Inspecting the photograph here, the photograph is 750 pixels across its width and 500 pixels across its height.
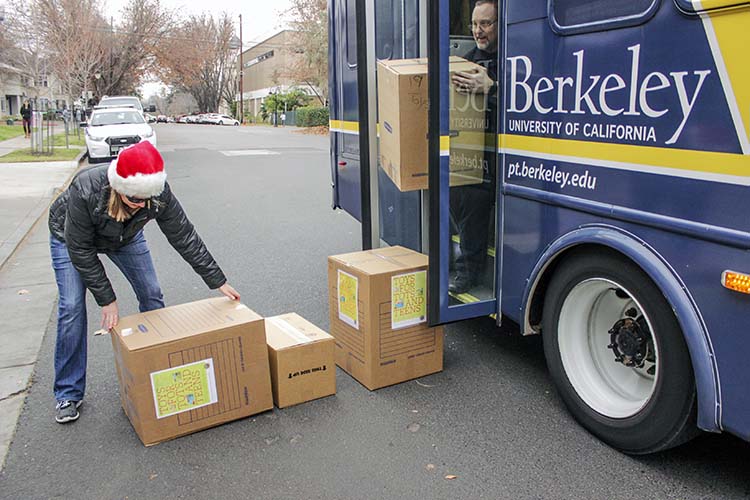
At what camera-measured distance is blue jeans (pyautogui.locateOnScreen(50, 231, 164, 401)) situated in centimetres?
379

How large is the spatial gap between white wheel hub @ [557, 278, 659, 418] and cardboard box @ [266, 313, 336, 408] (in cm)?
143

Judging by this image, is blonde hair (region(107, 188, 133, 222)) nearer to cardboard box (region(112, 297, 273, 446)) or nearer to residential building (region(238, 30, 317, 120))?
cardboard box (region(112, 297, 273, 446))

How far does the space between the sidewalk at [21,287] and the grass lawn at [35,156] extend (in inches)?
202

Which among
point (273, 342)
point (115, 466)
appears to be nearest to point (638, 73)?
point (273, 342)

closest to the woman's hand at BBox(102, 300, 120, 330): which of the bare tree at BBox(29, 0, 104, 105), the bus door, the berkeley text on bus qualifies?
the bus door

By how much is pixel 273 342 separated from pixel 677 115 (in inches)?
101

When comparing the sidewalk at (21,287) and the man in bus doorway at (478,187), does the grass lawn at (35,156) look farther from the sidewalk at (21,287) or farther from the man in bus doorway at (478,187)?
the man in bus doorway at (478,187)

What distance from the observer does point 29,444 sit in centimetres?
363

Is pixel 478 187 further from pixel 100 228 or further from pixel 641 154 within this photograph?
pixel 100 228

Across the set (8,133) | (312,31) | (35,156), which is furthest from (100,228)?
(312,31)

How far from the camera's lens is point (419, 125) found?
4.35m

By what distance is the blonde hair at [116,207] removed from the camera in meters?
3.43

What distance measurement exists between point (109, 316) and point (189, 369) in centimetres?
55

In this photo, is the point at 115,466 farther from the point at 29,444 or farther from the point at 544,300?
the point at 544,300
